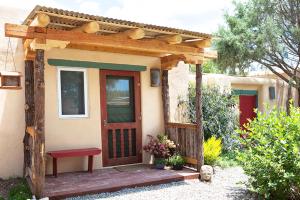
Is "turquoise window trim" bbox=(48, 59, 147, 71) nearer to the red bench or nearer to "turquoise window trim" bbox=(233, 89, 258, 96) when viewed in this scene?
the red bench

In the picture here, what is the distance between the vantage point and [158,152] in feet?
23.7

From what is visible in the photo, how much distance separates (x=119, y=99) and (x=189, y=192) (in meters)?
2.83

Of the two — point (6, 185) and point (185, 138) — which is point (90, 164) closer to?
point (6, 185)

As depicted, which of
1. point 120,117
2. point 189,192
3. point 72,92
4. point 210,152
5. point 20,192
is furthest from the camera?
point 120,117

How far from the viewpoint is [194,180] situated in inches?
260

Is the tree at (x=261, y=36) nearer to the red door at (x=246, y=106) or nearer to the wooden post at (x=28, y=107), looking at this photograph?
the red door at (x=246, y=106)

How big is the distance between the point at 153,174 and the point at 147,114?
5.74 ft

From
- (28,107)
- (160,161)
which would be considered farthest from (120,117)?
(28,107)

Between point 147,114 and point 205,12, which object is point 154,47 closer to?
point 147,114

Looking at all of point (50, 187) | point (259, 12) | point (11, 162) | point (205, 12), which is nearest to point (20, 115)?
point (11, 162)

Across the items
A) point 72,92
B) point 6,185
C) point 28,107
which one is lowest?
point 6,185

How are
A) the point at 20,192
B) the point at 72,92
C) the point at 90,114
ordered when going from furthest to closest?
1. the point at 90,114
2. the point at 72,92
3. the point at 20,192

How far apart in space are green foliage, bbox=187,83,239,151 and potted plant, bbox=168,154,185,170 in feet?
5.68

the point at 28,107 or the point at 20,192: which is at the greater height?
the point at 28,107
